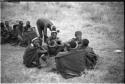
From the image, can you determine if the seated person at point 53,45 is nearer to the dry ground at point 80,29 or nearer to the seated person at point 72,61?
the dry ground at point 80,29

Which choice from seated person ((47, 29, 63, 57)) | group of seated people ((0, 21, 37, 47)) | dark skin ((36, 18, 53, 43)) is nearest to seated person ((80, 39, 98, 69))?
seated person ((47, 29, 63, 57))

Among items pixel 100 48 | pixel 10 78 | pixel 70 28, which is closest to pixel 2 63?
pixel 10 78

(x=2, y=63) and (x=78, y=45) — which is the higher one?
(x=78, y=45)

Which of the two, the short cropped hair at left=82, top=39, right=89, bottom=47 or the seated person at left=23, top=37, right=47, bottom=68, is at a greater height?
the short cropped hair at left=82, top=39, right=89, bottom=47

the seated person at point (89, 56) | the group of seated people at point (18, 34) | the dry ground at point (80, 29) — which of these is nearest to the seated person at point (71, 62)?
the dry ground at point (80, 29)

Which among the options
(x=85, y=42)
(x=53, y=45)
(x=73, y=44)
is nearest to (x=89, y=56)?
(x=85, y=42)

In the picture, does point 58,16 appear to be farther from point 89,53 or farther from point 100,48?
point 89,53

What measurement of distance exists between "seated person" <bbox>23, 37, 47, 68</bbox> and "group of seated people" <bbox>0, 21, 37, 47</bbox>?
170cm

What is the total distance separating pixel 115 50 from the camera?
27.5 ft

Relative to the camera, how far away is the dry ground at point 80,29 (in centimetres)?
659

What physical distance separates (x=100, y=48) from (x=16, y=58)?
316cm

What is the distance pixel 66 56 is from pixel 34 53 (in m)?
1.12

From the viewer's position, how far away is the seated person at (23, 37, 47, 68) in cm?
696

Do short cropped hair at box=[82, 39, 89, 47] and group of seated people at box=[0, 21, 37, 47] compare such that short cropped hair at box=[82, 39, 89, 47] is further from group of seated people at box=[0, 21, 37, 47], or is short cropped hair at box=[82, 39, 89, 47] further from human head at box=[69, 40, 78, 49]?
group of seated people at box=[0, 21, 37, 47]
